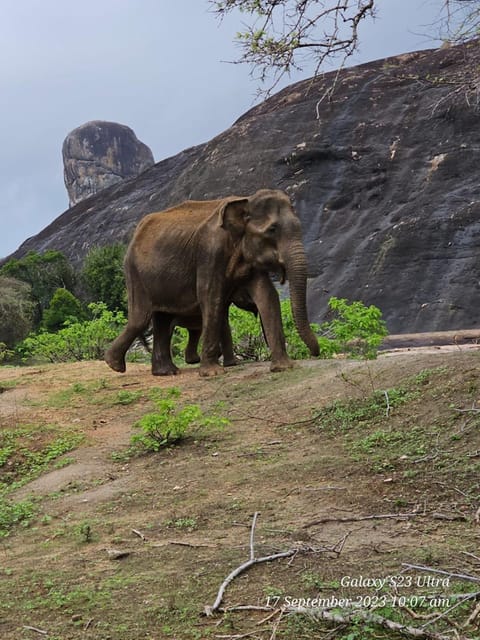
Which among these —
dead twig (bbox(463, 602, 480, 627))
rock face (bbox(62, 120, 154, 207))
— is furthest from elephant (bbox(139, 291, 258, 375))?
rock face (bbox(62, 120, 154, 207))

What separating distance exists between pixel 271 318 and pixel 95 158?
74.2 m

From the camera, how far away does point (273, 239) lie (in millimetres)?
9227

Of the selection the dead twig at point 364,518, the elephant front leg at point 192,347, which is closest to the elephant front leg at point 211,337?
the elephant front leg at point 192,347

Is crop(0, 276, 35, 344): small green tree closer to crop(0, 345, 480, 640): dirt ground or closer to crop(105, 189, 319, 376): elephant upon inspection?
crop(105, 189, 319, 376): elephant

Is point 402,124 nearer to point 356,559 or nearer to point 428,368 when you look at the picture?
point 428,368

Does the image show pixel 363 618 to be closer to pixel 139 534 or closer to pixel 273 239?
pixel 139 534

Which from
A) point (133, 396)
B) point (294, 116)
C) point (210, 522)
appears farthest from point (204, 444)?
point (294, 116)

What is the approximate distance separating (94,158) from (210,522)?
7898cm

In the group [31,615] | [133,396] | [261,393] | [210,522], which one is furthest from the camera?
[133,396]

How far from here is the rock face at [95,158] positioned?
79.6 meters

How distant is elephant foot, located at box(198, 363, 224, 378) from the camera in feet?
31.3

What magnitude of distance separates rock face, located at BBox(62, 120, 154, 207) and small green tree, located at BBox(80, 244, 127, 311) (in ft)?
133

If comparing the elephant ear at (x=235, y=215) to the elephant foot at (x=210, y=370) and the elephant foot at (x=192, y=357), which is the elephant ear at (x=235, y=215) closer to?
the elephant foot at (x=210, y=370)

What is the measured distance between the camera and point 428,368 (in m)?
6.68
